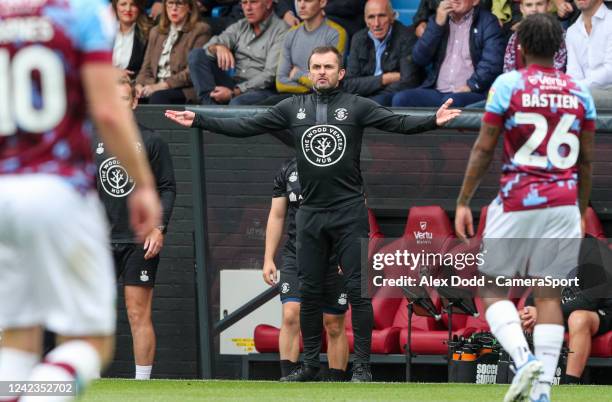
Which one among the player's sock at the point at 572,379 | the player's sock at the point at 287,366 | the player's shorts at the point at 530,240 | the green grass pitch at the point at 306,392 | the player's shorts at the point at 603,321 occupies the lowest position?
the player's sock at the point at 572,379

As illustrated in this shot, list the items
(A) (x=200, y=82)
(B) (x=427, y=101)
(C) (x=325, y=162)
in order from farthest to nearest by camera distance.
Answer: (A) (x=200, y=82) → (B) (x=427, y=101) → (C) (x=325, y=162)

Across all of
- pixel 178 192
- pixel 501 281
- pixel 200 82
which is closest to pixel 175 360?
pixel 178 192

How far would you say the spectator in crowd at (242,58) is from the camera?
37.7 ft

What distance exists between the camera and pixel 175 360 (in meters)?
11.2

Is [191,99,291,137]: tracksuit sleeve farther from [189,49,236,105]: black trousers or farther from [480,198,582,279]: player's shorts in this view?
[480,198,582,279]: player's shorts

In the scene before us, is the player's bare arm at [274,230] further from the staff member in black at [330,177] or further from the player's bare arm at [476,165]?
the player's bare arm at [476,165]

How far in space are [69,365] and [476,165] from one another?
2828 mm

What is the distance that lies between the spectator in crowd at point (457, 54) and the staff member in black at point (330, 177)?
70.6 inches

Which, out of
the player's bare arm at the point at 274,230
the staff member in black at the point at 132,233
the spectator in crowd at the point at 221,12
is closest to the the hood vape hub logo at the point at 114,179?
the staff member in black at the point at 132,233

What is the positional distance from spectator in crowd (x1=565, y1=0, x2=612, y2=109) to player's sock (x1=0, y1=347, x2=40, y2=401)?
281 inches

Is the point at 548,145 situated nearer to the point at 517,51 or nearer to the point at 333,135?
the point at 333,135

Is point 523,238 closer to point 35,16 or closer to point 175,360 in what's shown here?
point 35,16

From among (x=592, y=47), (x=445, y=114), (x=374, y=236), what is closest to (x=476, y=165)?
(x=445, y=114)

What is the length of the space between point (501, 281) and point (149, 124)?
535 centimetres
